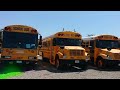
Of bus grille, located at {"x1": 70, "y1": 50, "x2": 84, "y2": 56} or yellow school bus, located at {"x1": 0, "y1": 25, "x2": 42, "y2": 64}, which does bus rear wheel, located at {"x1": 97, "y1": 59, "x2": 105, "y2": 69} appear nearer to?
bus grille, located at {"x1": 70, "y1": 50, "x2": 84, "y2": 56}

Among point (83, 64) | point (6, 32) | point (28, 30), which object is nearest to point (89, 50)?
point (83, 64)

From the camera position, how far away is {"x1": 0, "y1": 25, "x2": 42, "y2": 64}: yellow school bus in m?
13.4

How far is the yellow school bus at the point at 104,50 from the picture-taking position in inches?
615

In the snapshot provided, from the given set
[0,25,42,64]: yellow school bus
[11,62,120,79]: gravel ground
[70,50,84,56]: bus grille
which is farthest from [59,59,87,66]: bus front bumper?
[0,25,42,64]: yellow school bus

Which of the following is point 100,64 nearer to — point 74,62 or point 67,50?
point 74,62

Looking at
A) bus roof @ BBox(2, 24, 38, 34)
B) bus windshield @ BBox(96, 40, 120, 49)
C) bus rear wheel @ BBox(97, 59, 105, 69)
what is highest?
bus roof @ BBox(2, 24, 38, 34)

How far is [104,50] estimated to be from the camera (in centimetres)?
1617

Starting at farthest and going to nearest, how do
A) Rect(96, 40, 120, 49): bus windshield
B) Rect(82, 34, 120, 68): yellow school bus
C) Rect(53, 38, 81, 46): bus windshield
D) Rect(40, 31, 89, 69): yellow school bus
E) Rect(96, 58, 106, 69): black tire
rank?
Rect(96, 40, 120, 49): bus windshield
Rect(96, 58, 106, 69): black tire
Rect(82, 34, 120, 68): yellow school bus
Rect(53, 38, 81, 46): bus windshield
Rect(40, 31, 89, 69): yellow school bus

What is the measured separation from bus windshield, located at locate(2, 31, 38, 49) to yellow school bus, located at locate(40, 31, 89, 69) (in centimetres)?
174

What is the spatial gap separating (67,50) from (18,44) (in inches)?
116

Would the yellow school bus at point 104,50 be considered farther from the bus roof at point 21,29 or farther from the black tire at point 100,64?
the bus roof at point 21,29

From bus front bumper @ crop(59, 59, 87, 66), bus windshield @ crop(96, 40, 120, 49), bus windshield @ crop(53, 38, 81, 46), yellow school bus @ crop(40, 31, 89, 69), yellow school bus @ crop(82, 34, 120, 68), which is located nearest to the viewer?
bus front bumper @ crop(59, 59, 87, 66)

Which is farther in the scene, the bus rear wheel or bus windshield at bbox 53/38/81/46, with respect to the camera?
the bus rear wheel

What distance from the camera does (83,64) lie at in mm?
14703
